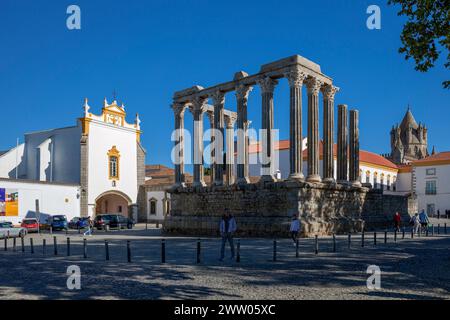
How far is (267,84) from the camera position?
24500 millimetres

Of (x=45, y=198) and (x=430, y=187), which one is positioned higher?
(x=430, y=187)

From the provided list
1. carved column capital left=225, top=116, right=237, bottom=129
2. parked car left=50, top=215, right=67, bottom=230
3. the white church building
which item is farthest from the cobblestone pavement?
the white church building

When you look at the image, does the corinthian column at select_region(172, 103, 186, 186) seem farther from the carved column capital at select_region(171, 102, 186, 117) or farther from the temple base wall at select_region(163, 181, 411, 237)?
the temple base wall at select_region(163, 181, 411, 237)

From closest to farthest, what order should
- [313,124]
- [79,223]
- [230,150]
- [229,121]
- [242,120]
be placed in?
[313,124] → [242,120] → [230,150] → [229,121] → [79,223]

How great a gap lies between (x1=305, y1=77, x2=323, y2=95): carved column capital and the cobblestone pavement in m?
11.1

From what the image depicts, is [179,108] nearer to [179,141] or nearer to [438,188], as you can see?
[179,141]

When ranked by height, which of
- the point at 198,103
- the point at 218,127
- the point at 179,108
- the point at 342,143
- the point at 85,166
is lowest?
the point at 85,166

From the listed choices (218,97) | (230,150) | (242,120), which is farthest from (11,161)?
(242,120)

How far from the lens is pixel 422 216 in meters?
23.6

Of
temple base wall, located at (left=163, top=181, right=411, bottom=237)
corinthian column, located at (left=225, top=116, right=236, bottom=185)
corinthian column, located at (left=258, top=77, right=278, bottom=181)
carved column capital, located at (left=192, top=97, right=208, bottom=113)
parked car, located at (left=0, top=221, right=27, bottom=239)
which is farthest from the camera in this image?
carved column capital, located at (left=192, top=97, right=208, bottom=113)

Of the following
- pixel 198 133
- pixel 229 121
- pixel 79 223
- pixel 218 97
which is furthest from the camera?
pixel 79 223

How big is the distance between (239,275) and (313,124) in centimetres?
1515

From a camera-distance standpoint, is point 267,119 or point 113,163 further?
point 113,163

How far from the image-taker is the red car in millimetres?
30517
